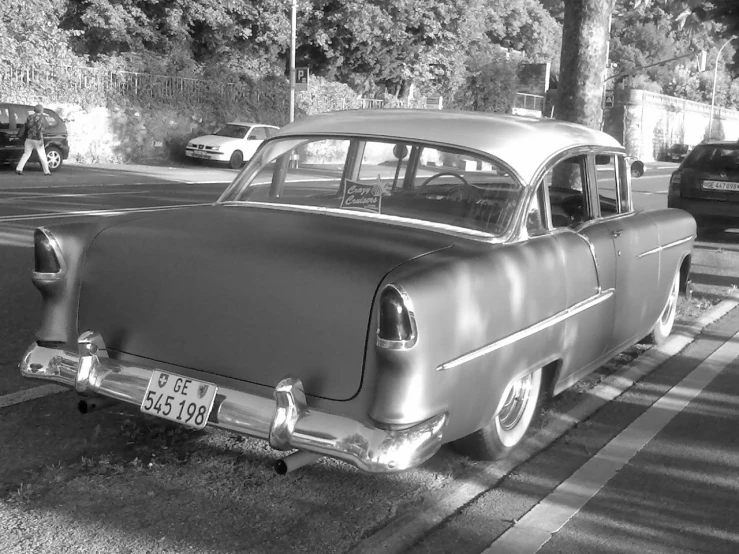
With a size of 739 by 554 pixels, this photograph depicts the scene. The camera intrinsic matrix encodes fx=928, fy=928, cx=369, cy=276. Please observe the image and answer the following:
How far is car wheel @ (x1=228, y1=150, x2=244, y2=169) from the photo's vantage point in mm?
27438

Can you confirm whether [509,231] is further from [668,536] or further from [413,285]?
[668,536]

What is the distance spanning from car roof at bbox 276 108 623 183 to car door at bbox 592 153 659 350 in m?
0.45

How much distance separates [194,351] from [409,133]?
63.7 inches

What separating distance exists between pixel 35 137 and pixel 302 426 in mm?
18498

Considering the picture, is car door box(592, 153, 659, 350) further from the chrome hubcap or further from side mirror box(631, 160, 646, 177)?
the chrome hubcap

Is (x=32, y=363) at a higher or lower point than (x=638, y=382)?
higher

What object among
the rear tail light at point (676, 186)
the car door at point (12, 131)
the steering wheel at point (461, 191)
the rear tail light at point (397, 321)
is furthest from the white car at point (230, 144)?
the rear tail light at point (397, 321)

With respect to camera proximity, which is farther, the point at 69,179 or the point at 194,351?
the point at 69,179

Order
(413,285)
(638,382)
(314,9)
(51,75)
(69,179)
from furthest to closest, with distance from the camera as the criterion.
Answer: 1. (314,9)
2. (51,75)
3. (69,179)
4. (638,382)
5. (413,285)

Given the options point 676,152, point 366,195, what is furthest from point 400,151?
point 676,152

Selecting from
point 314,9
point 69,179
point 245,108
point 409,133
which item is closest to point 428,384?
point 409,133

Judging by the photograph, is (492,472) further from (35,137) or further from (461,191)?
(35,137)

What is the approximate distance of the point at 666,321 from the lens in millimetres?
7090

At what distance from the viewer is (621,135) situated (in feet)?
178
